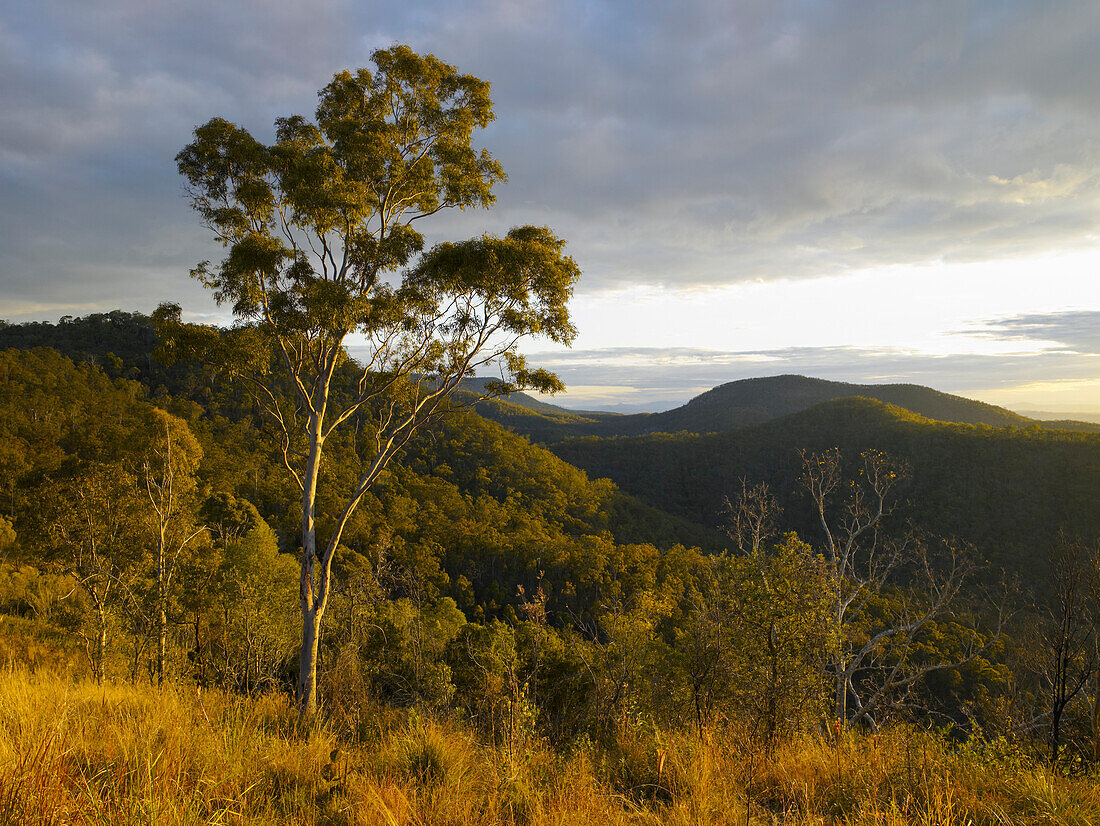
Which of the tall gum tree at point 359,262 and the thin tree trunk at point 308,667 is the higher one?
the tall gum tree at point 359,262

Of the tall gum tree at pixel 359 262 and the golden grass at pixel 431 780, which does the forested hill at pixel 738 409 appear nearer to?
the tall gum tree at pixel 359 262

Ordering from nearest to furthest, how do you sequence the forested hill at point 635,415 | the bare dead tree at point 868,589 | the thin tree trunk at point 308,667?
the thin tree trunk at point 308,667 < the bare dead tree at point 868,589 < the forested hill at point 635,415

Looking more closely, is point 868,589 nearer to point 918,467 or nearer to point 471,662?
point 471,662

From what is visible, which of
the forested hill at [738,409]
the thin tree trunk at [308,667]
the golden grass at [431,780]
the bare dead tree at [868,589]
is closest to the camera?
the golden grass at [431,780]

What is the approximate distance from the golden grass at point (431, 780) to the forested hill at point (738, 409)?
121m

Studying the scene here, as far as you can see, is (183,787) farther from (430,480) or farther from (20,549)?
(430,480)

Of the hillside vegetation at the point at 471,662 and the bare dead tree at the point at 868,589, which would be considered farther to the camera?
the bare dead tree at the point at 868,589

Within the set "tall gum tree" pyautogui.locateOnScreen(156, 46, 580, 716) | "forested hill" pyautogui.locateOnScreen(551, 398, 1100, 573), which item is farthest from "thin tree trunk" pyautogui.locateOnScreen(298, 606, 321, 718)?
"forested hill" pyautogui.locateOnScreen(551, 398, 1100, 573)

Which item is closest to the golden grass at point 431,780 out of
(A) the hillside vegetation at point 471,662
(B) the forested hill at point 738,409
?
(A) the hillside vegetation at point 471,662

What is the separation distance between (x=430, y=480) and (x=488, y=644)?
37.4 meters

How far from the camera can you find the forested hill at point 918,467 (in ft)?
178

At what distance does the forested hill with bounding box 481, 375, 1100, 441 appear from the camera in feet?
407

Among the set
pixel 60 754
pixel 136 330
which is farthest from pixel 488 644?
pixel 136 330

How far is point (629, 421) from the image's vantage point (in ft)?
545
